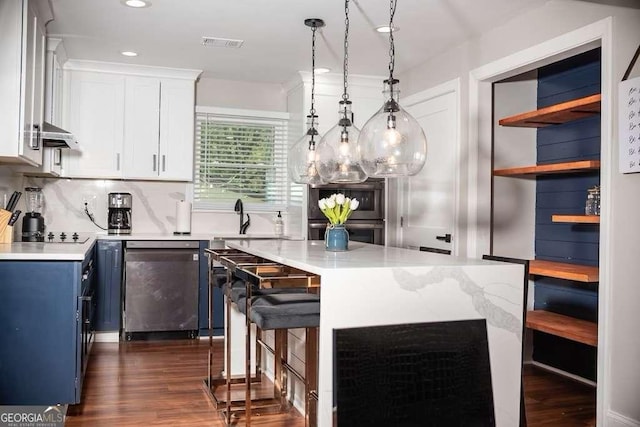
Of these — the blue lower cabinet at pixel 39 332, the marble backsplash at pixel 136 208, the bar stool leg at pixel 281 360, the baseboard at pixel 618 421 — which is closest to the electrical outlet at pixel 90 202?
the marble backsplash at pixel 136 208

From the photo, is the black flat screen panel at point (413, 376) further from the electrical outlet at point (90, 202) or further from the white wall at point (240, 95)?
the white wall at point (240, 95)

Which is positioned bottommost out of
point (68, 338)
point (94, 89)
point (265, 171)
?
point (68, 338)

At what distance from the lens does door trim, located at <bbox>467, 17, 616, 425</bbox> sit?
3.21 meters

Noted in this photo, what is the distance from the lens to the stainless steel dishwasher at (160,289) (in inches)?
206

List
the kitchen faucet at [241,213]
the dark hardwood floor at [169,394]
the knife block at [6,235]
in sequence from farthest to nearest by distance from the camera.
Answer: the kitchen faucet at [241,213] < the knife block at [6,235] < the dark hardwood floor at [169,394]

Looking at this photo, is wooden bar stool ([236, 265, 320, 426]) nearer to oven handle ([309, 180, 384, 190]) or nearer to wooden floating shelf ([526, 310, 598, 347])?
wooden floating shelf ([526, 310, 598, 347])

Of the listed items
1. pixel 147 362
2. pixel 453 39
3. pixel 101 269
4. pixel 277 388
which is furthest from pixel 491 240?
pixel 101 269

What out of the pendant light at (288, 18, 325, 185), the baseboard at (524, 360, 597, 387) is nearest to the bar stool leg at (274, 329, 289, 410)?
the pendant light at (288, 18, 325, 185)

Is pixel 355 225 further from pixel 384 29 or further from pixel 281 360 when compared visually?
pixel 281 360

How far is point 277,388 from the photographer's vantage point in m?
3.78

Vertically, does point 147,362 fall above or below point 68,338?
below

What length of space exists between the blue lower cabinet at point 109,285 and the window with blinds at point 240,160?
3.41ft

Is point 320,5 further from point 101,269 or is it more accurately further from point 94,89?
point 101,269

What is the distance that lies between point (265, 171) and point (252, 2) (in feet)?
8.57
